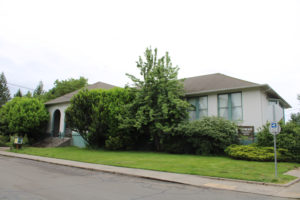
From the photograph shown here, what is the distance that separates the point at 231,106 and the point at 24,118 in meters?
21.7

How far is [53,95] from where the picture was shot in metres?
50.8

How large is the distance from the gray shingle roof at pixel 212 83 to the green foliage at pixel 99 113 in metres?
5.90

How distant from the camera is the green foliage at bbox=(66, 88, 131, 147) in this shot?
781 inches

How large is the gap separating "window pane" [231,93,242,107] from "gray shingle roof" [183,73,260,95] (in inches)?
28.2

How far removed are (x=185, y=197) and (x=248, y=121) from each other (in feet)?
42.4

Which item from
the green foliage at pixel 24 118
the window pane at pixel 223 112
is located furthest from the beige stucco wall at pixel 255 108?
the green foliage at pixel 24 118

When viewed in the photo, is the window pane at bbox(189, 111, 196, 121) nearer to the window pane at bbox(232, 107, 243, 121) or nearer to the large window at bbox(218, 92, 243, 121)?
the large window at bbox(218, 92, 243, 121)

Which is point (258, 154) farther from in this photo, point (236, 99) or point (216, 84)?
point (216, 84)

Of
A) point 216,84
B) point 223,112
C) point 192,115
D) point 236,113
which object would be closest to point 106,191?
point 236,113

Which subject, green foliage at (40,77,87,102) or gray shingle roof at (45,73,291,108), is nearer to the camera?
gray shingle roof at (45,73,291,108)

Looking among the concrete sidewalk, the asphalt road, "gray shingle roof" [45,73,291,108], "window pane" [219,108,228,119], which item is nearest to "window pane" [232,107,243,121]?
"window pane" [219,108,228,119]

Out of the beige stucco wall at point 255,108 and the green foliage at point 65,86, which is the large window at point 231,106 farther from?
the green foliage at point 65,86

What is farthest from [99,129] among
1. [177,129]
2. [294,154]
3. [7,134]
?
[7,134]

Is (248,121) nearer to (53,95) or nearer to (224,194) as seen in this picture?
(224,194)
